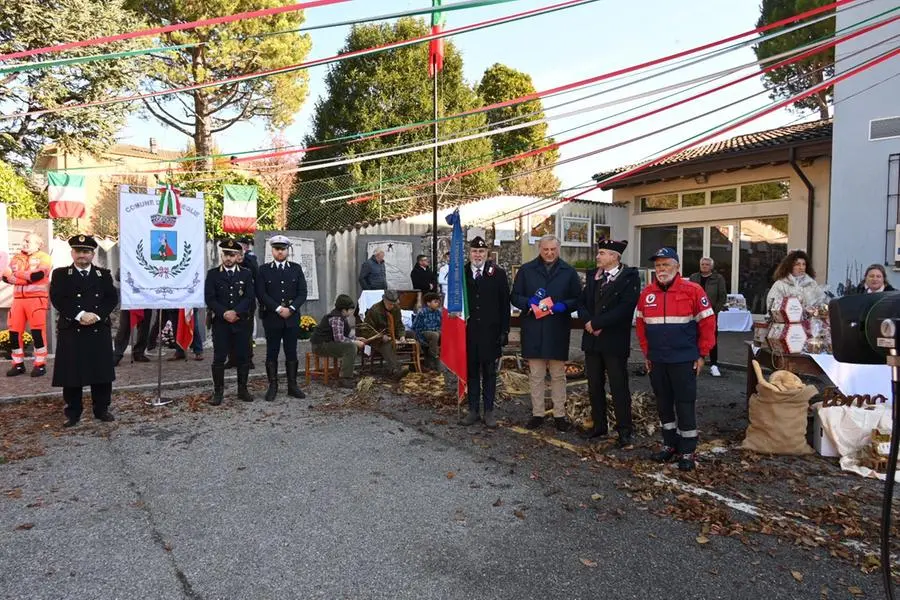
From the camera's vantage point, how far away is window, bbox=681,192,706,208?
50.8 feet

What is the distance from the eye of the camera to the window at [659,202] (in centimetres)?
1633

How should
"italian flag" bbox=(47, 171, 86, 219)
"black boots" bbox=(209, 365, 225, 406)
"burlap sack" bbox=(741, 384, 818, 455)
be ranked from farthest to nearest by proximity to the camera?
"italian flag" bbox=(47, 171, 86, 219) → "black boots" bbox=(209, 365, 225, 406) → "burlap sack" bbox=(741, 384, 818, 455)

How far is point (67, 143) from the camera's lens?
17.5m

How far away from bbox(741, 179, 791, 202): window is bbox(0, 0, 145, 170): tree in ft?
54.6

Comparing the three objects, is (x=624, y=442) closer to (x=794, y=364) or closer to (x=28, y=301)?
(x=794, y=364)

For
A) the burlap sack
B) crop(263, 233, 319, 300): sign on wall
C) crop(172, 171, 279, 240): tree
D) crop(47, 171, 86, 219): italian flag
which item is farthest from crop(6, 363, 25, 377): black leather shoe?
crop(172, 171, 279, 240): tree

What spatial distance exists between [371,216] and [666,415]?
18.8 m

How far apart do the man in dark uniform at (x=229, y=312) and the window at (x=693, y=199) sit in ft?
40.4

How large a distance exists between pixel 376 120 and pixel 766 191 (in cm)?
1474

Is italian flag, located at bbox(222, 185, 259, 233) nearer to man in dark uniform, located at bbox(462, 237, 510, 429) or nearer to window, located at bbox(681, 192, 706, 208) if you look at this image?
man in dark uniform, located at bbox(462, 237, 510, 429)

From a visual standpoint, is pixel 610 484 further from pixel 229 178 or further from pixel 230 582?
pixel 229 178

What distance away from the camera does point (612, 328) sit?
5.45m

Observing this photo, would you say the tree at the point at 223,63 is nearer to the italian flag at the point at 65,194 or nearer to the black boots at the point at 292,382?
the italian flag at the point at 65,194

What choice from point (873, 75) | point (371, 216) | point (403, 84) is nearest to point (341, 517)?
point (873, 75)
